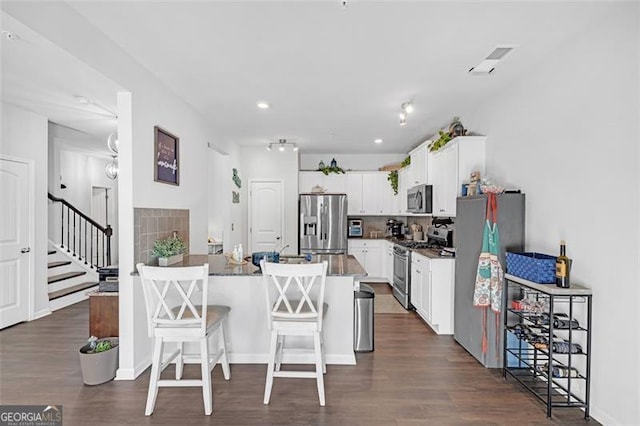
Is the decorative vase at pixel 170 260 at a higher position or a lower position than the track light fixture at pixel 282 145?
lower

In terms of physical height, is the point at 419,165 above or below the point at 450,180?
above

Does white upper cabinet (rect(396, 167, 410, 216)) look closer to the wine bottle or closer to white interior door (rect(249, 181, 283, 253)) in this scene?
white interior door (rect(249, 181, 283, 253))

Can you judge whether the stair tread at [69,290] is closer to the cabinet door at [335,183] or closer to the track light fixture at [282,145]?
the track light fixture at [282,145]

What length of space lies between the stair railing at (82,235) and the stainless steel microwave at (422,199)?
5473 millimetres

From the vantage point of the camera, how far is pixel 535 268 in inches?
104

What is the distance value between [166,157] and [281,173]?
3.44m

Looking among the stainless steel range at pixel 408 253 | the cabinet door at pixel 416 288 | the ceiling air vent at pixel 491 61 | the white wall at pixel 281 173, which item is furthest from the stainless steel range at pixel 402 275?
the ceiling air vent at pixel 491 61

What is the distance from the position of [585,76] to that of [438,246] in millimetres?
3152

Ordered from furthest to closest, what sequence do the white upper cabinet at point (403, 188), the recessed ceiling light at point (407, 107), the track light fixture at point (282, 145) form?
the white upper cabinet at point (403, 188) → the track light fixture at point (282, 145) → the recessed ceiling light at point (407, 107)

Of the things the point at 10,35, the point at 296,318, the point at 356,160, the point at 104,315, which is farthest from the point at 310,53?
the point at 356,160

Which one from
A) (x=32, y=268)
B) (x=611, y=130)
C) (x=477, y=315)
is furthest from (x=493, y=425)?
(x=32, y=268)

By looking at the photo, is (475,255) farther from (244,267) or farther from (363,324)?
(244,267)

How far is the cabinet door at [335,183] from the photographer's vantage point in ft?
24.1

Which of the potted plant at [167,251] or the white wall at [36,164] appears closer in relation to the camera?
the potted plant at [167,251]
